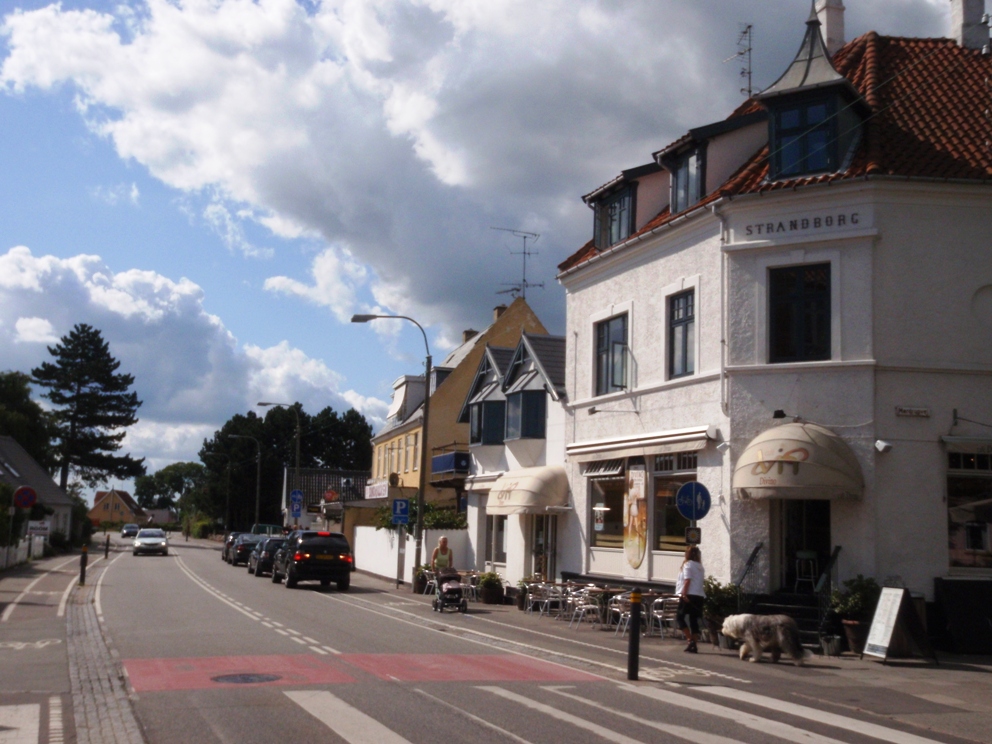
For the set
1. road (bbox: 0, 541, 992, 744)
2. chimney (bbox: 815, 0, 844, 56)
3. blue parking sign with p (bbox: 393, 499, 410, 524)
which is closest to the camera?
road (bbox: 0, 541, 992, 744)

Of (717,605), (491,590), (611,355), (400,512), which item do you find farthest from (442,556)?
(717,605)

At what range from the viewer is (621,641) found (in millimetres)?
18438

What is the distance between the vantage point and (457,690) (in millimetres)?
11398

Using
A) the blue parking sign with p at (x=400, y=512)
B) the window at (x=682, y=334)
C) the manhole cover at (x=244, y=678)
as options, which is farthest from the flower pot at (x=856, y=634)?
the blue parking sign with p at (x=400, y=512)

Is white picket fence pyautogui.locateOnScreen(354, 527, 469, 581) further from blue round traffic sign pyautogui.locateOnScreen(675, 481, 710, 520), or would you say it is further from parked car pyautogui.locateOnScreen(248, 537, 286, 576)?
blue round traffic sign pyautogui.locateOnScreen(675, 481, 710, 520)

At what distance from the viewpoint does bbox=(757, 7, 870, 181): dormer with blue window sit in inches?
763

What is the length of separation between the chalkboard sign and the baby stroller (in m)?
10.1

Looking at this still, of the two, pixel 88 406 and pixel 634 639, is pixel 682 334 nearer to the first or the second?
pixel 634 639

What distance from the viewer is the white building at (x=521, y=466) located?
→ 25875 millimetres

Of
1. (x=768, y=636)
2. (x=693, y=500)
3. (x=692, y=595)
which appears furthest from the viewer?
(x=692, y=595)

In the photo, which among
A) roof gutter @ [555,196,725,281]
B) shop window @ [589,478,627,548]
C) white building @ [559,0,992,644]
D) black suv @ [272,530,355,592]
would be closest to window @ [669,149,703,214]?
white building @ [559,0,992,644]

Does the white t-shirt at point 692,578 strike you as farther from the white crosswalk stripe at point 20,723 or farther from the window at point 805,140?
the white crosswalk stripe at point 20,723

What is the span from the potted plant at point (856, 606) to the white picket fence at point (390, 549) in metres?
17.2

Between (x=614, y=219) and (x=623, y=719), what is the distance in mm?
17109
